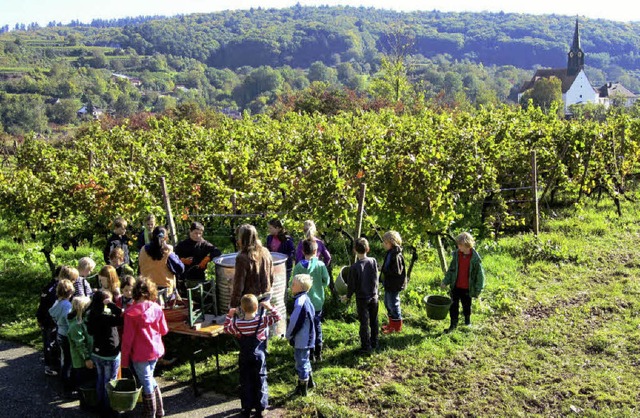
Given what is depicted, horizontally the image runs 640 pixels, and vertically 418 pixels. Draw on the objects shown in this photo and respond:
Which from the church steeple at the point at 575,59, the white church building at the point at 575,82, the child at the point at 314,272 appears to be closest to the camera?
the child at the point at 314,272

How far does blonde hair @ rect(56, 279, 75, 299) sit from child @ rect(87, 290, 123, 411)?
20.2 inches

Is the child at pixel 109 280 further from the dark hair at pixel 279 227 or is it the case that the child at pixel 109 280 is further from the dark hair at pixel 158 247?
the dark hair at pixel 279 227

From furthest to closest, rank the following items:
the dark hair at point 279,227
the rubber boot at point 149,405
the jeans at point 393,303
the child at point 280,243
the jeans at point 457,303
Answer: the child at point 280,243 → the dark hair at point 279,227 → the jeans at point 457,303 → the jeans at point 393,303 → the rubber boot at point 149,405

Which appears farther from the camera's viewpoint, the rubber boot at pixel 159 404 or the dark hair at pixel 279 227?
the dark hair at pixel 279 227

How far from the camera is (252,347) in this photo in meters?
6.00

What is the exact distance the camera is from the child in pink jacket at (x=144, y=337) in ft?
19.3

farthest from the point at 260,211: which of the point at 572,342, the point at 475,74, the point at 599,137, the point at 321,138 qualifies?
the point at 475,74

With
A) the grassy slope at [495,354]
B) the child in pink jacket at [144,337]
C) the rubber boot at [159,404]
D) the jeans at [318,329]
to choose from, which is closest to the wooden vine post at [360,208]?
the grassy slope at [495,354]

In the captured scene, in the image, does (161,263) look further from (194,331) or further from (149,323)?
(149,323)

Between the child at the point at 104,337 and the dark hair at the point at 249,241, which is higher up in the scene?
the dark hair at the point at 249,241

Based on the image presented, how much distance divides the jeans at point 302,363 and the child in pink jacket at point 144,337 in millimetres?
1458

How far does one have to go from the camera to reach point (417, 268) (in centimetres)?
1128

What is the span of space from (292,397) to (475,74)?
19701 centimetres

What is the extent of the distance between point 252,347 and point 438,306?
3.01 meters
